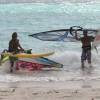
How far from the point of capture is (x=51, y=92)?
1041 centimetres

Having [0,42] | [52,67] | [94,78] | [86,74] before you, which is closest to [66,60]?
[52,67]

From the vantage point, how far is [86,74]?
1477 cm

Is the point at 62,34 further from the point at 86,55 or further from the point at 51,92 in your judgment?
the point at 51,92

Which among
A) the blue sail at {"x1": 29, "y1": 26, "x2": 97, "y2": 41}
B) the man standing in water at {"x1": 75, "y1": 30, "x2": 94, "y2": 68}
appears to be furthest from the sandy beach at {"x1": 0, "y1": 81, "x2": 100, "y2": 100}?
the blue sail at {"x1": 29, "y1": 26, "x2": 97, "y2": 41}

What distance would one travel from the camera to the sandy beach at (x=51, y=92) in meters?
9.62

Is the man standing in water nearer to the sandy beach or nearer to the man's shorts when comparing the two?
the man's shorts

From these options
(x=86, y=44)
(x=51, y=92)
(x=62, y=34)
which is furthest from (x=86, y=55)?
(x=51, y=92)

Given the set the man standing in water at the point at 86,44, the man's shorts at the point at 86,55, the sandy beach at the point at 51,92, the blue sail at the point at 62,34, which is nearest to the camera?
the sandy beach at the point at 51,92

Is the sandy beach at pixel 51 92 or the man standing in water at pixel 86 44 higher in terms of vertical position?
the man standing in water at pixel 86 44

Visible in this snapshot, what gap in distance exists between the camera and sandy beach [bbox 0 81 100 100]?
379 inches

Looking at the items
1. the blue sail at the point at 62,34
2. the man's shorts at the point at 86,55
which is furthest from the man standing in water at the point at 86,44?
the blue sail at the point at 62,34

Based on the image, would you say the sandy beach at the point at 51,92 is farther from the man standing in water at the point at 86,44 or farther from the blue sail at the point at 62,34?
the blue sail at the point at 62,34

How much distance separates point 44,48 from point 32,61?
10.3 metres

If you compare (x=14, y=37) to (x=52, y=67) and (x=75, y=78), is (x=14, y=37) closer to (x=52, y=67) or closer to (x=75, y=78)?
(x=52, y=67)
